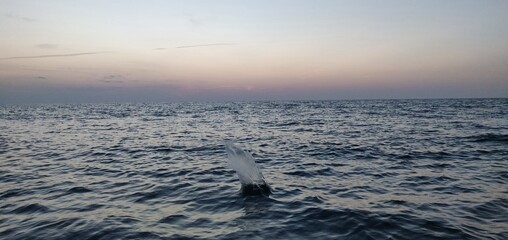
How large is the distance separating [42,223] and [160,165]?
714cm

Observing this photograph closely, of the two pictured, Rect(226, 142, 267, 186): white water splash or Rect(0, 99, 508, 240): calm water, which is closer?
Rect(0, 99, 508, 240): calm water

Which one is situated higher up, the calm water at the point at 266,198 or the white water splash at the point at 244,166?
the white water splash at the point at 244,166

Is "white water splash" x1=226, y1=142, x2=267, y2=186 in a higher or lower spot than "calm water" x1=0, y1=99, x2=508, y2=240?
higher

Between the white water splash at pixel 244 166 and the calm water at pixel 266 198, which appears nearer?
the calm water at pixel 266 198

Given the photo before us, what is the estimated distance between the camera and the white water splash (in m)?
9.86

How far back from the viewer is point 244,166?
10461mm

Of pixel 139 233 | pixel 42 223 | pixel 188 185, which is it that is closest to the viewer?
pixel 139 233

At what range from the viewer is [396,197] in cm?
926

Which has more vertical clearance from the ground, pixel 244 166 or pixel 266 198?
pixel 244 166

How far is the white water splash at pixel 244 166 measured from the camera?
986cm

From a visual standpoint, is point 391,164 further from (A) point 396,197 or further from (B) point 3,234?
(B) point 3,234

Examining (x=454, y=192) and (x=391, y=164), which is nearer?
(x=454, y=192)

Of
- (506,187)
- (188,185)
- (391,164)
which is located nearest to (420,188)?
(506,187)

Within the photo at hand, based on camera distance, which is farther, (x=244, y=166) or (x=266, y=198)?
(x=244, y=166)
